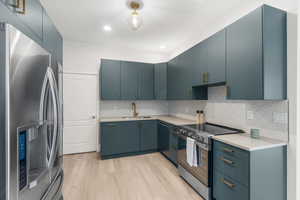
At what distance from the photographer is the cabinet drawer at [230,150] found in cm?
150

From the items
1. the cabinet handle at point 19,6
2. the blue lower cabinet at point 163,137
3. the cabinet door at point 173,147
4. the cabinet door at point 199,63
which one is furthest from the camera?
the blue lower cabinet at point 163,137

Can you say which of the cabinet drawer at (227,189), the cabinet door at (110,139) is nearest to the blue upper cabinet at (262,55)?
the cabinet drawer at (227,189)

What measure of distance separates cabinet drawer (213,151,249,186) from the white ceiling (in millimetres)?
2170

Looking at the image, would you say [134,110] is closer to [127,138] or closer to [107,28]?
[127,138]

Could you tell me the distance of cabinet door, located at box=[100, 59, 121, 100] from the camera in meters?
3.55

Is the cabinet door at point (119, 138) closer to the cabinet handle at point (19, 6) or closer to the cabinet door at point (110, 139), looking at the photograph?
the cabinet door at point (110, 139)

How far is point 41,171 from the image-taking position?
1.05 meters

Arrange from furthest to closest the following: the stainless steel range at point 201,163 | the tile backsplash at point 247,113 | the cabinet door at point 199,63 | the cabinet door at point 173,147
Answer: the cabinet door at point 173,147 < the cabinet door at point 199,63 < the stainless steel range at point 201,163 < the tile backsplash at point 247,113

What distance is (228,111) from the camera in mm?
2428

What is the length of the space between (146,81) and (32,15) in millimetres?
2922

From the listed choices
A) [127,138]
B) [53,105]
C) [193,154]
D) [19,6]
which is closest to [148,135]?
[127,138]

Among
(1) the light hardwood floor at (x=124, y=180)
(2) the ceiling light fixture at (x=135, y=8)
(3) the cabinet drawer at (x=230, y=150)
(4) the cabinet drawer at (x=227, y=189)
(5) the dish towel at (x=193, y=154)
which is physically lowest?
(1) the light hardwood floor at (x=124, y=180)

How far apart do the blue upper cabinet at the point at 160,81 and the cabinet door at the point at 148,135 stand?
2.52ft

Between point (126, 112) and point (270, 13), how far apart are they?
11.4ft
